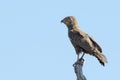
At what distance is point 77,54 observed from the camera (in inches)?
708

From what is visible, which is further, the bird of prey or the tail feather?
the bird of prey

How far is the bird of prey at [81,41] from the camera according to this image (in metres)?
16.8

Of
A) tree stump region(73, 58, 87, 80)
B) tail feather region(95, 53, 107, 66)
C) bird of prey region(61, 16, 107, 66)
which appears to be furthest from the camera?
bird of prey region(61, 16, 107, 66)

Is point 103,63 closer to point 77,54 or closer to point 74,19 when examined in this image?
point 77,54

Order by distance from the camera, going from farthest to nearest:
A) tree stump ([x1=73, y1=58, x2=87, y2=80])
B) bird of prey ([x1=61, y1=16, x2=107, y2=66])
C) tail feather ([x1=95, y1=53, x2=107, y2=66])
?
bird of prey ([x1=61, y1=16, x2=107, y2=66])
tail feather ([x1=95, y1=53, x2=107, y2=66])
tree stump ([x1=73, y1=58, x2=87, y2=80])

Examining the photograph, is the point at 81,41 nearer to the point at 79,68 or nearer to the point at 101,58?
the point at 101,58

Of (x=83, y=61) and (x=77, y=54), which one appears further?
(x=77, y=54)

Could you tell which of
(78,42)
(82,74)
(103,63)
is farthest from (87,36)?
(82,74)

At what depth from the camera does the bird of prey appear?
55.1ft

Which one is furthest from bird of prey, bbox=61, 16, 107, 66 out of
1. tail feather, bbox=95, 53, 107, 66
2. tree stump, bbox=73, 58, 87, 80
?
tree stump, bbox=73, 58, 87, 80

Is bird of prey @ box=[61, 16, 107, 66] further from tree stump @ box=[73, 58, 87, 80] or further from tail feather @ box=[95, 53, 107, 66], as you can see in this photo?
tree stump @ box=[73, 58, 87, 80]

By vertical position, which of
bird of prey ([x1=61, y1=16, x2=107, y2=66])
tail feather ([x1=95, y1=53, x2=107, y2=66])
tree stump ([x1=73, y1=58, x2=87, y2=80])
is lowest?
tree stump ([x1=73, y1=58, x2=87, y2=80])

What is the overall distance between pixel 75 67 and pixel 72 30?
3934mm

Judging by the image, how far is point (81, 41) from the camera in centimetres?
1800
